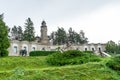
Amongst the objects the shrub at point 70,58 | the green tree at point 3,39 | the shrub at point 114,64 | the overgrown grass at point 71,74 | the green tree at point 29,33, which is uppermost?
the green tree at point 29,33

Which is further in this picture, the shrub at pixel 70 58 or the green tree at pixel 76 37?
the green tree at pixel 76 37

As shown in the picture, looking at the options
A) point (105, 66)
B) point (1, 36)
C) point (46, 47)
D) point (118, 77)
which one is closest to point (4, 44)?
point (1, 36)

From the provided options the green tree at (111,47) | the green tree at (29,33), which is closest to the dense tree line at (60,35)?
the green tree at (29,33)

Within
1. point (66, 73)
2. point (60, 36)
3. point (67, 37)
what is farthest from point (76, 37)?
point (66, 73)

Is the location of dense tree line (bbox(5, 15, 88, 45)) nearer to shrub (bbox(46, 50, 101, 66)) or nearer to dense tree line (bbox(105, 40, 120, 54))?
dense tree line (bbox(105, 40, 120, 54))

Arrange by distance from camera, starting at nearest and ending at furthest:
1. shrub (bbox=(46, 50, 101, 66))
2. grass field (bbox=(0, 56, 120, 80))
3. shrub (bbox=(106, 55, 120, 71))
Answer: grass field (bbox=(0, 56, 120, 80)) < shrub (bbox=(106, 55, 120, 71)) < shrub (bbox=(46, 50, 101, 66))

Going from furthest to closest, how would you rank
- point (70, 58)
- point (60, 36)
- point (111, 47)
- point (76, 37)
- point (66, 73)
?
point (76, 37), point (60, 36), point (111, 47), point (70, 58), point (66, 73)

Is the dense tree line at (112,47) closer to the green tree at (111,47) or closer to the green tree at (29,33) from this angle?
the green tree at (111,47)

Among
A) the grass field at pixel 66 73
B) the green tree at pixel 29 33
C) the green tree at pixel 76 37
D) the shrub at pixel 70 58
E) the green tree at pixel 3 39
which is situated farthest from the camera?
the green tree at pixel 76 37

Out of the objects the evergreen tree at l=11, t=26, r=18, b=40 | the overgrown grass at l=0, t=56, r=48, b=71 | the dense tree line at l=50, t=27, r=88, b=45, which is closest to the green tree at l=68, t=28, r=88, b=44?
the dense tree line at l=50, t=27, r=88, b=45

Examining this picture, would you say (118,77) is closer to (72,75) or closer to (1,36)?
(72,75)

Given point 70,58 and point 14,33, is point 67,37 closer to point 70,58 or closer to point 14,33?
point 14,33

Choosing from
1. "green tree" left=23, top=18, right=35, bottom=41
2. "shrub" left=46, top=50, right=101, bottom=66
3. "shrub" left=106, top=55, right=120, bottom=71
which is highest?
"green tree" left=23, top=18, right=35, bottom=41

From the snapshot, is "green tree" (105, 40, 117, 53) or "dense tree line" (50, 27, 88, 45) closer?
"green tree" (105, 40, 117, 53)
